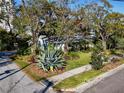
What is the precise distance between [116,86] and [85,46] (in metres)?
15.0

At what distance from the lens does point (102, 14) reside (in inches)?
989

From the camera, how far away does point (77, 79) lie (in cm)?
1405

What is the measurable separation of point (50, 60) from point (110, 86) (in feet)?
15.5

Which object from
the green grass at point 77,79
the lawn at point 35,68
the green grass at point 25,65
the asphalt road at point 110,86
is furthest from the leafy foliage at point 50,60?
the asphalt road at point 110,86

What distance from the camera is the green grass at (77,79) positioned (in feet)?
41.5

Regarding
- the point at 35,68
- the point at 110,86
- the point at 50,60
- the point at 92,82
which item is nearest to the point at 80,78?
the point at 92,82

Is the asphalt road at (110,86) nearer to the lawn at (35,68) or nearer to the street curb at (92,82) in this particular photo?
the street curb at (92,82)

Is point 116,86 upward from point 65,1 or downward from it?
downward

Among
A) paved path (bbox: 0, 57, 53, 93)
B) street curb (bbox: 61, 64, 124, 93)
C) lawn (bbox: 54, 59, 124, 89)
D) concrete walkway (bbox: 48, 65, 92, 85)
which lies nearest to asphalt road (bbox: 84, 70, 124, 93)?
street curb (bbox: 61, 64, 124, 93)

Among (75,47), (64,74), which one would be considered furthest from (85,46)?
(64,74)

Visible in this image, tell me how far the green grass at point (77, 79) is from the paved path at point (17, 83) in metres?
0.96

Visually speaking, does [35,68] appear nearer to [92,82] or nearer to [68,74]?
[68,74]

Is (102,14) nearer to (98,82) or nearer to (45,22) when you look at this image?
(45,22)

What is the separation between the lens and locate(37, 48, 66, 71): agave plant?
1584cm
